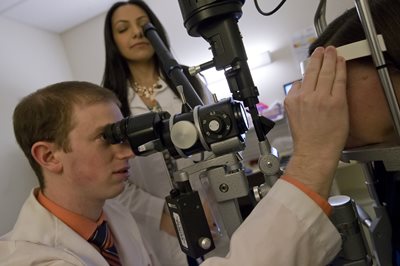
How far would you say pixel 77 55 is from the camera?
11.2 ft

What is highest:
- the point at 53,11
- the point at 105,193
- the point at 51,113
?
the point at 53,11

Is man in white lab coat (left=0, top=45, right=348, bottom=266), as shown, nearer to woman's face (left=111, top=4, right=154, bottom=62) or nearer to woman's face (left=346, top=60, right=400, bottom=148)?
woman's face (left=346, top=60, right=400, bottom=148)

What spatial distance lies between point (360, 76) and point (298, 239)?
0.34 m

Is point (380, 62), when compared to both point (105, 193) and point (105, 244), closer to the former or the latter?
point (105, 193)

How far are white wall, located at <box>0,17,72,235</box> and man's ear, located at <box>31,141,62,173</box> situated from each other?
70.3 inches

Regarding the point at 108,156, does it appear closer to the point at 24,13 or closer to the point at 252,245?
the point at 252,245

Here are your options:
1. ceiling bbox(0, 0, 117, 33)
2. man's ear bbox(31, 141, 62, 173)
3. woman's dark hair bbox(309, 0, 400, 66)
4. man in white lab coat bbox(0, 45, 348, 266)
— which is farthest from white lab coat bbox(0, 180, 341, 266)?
ceiling bbox(0, 0, 117, 33)

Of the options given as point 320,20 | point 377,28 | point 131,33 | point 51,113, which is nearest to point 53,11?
point 131,33

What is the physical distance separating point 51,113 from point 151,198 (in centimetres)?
45

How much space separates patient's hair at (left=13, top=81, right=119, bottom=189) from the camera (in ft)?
2.77

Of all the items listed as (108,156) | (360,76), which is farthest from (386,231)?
(108,156)

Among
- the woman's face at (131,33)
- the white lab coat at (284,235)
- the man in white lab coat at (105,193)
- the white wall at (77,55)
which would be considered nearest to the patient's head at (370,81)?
the man in white lab coat at (105,193)

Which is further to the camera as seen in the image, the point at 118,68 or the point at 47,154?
the point at 118,68

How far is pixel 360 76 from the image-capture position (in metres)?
0.61
